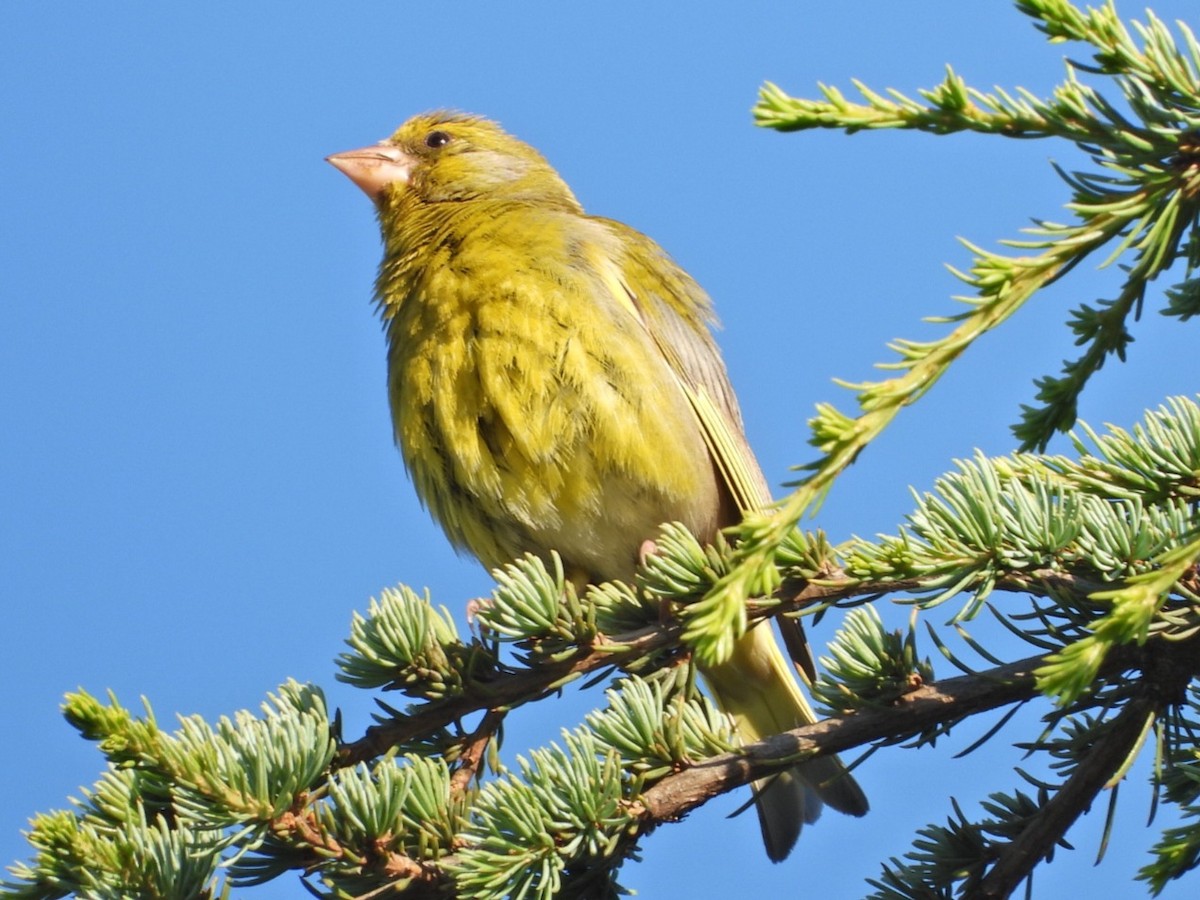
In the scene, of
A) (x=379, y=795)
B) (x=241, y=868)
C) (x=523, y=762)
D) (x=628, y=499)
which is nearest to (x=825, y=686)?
(x=523, y=762)

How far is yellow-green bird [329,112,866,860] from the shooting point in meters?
3.52

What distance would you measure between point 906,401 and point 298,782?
3.53 ft

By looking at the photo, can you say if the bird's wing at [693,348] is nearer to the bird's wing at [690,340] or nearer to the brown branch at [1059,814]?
the bird's wing at [690,340]

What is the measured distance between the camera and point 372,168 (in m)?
5.00

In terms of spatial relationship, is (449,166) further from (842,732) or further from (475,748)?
(842,732)

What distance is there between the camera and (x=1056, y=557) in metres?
2.03

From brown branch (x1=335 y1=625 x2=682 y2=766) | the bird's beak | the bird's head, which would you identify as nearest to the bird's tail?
brown branch (x1=335 y1=625 x2=682 y2=766)

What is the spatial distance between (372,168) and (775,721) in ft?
8.36

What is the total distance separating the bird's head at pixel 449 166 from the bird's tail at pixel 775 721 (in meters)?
1.78

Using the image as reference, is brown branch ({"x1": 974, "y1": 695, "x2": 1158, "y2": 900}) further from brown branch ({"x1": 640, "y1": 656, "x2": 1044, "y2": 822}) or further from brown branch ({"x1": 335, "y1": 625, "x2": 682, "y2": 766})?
brown branch ({"x1": 335, "y1": 625, "x2": 682, "y2": 766})

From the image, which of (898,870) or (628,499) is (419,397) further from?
(898,870)

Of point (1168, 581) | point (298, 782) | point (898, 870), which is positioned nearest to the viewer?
point (1168, 581)

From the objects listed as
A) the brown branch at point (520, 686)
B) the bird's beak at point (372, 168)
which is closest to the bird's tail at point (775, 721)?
the brown branch at point (520, 686)

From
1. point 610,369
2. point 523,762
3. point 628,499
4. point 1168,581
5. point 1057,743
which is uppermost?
point 610,369
